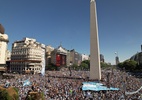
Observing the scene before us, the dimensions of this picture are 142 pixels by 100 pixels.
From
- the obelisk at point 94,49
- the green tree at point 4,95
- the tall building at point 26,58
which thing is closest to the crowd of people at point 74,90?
the green tree at point 4,95

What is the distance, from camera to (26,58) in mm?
88750

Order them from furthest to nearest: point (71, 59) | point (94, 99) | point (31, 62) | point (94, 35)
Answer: point (71, 59) < point (31, 62) < point (94, 35) < point (94, 99)

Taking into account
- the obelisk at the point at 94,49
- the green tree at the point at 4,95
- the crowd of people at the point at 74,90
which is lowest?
the crowd of people at the point at 74,90

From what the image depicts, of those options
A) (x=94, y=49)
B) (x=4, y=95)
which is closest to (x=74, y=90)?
(x=4, y=95)

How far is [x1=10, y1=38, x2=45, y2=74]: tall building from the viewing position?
3168 inches

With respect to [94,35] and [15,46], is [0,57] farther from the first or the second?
[15,46]

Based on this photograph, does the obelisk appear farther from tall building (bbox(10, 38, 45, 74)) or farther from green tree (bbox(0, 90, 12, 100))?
tall building (bbox(10, 38, 45, 74))

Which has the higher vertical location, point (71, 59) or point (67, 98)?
point (71, 59)

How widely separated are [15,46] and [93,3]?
254 ft

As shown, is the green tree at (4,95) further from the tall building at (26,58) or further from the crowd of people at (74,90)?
the tall building at (26,58)

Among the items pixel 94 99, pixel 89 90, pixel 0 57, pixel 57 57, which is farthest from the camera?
pixel 57 57

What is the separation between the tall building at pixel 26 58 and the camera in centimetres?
8047

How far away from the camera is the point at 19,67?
8325cm

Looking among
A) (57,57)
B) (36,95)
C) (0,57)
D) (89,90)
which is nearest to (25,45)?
(57,57)
